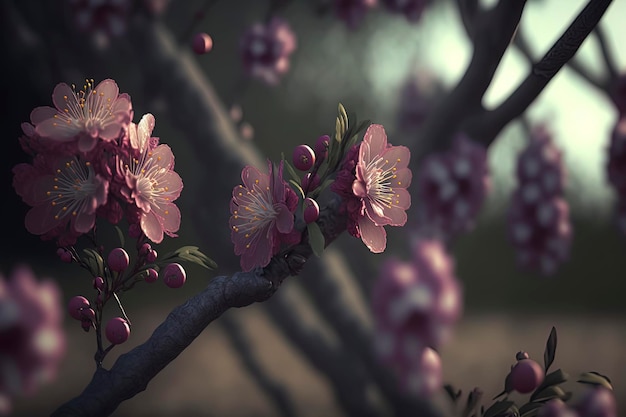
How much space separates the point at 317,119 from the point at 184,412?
62 cm

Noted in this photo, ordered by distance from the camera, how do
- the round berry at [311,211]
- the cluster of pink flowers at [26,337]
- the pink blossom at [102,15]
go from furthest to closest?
the pink blossom at [102,15], the round berry at [311,211], the cluster of pink flowers at [26,337]

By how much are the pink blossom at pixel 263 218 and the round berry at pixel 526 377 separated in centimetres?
21

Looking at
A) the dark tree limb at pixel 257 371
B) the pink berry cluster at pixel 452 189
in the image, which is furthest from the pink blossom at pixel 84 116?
the dark tree limb at pixel 257 371

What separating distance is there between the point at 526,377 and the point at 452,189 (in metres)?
0.50

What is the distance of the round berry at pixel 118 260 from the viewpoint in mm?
510

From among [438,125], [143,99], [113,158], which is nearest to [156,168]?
[113,158]

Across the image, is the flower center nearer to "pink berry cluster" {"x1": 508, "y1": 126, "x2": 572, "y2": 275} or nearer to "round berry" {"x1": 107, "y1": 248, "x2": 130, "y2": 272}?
"round berry" {"x1": 107, "y1": 248, "x2": 130, "y2": 272}

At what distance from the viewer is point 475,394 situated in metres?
0.57

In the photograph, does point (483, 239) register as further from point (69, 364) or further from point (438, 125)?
point (69, 364)

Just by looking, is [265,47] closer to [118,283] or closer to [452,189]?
[452,189]

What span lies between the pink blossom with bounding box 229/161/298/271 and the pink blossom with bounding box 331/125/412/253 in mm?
40

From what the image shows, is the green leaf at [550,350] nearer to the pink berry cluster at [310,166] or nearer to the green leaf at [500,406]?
the green leaf at [500,406]

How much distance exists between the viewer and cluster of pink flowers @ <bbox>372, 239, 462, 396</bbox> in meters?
0.54

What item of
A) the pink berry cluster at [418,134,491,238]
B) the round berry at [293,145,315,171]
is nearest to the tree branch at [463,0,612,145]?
the pink berry cluster at [418,134,491,238]
